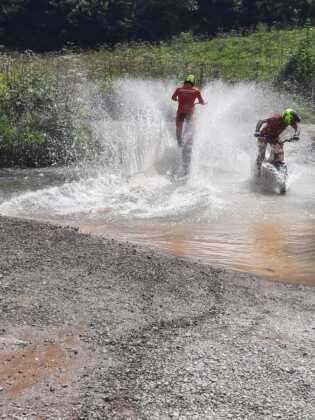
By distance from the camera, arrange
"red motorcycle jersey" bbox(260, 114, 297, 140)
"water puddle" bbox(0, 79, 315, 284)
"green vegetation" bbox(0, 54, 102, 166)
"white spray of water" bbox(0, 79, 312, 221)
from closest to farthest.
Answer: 1. "water puddle" bbox(0, 79, 315, 284)
2. "white spray of water" bbox(0, 79, 312, 221)
3. "red motorcycle jersey" bbox(260, 114, 297, 140)
4. "green vegetation" bbox(0, 54, 102, 166)

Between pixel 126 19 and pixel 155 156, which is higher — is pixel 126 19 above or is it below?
above

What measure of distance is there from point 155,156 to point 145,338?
9.63 m

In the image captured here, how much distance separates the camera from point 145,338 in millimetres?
6117

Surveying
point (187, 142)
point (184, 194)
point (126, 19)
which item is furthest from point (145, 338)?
point (126, 19)

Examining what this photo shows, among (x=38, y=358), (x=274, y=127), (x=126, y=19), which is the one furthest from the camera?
(x=126, y=19)

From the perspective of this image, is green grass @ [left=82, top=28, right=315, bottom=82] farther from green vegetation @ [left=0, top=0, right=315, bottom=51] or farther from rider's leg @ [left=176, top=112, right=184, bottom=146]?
rider's leg @ [left=176, top=112, right=184, bottom=146]

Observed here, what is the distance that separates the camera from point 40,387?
17.0 feet

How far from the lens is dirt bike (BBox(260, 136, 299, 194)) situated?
12883 mm

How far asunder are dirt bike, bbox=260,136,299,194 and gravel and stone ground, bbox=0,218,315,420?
4945 millimetres

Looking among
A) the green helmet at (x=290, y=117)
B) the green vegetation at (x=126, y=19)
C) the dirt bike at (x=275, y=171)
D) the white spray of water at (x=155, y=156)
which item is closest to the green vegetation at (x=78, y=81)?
the white spray of water at (x=155, y=156)

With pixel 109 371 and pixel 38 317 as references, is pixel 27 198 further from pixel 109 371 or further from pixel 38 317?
pixel 109 371

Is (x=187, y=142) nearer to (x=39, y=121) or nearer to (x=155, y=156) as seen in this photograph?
(x=155, y=156)

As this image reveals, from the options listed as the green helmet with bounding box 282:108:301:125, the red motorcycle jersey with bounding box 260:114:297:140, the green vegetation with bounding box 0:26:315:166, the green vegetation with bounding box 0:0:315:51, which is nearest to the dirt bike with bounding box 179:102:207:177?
the red motorcycle jersey with bounding box 260:114:297:140

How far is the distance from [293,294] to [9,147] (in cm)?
969
